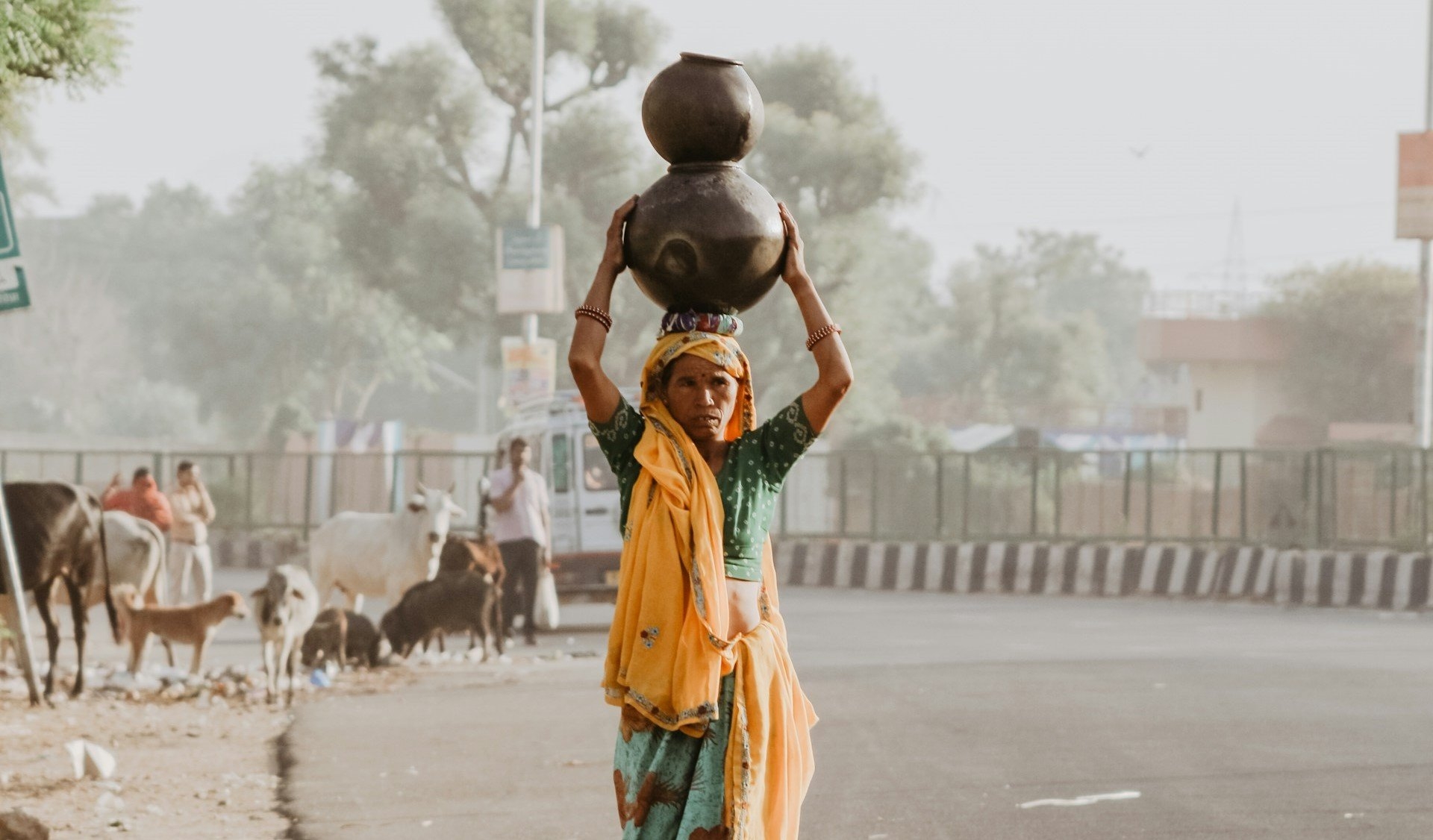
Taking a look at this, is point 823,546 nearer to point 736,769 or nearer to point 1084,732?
point 1084,732

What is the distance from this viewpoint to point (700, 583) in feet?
15.6

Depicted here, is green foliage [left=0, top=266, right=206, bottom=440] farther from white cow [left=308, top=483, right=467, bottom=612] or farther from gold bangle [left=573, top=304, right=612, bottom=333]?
gold bangle [left=573, top=304, right=612, bottom=333]

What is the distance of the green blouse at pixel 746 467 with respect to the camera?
16.4 feet

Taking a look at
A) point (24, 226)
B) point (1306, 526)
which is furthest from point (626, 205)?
point (24, 226)

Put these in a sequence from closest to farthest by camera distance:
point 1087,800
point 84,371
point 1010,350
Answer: point 1087,800, point 1010,350, point 84,371

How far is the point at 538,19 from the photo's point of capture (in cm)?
2967

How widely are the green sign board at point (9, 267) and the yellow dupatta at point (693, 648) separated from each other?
6.71 m

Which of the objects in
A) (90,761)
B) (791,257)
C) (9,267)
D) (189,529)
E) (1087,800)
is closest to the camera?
(791,257)

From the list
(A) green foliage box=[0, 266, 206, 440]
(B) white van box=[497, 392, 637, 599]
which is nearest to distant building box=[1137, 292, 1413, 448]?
(B) white van box=[497, 392, 637, 599]

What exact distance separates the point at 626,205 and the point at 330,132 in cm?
4619

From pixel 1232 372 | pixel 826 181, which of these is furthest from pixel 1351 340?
pixel 826 181

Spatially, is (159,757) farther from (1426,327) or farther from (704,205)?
(1426,327)

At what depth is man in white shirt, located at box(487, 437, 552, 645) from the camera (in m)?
17.0

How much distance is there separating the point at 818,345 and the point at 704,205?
0.47m
